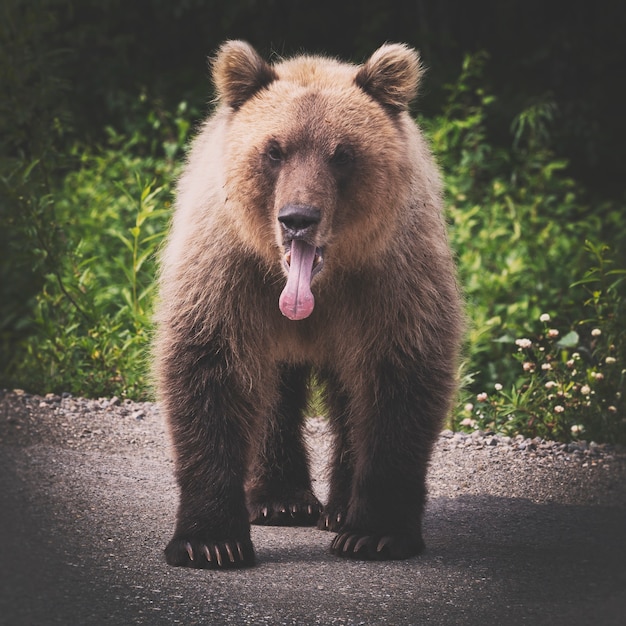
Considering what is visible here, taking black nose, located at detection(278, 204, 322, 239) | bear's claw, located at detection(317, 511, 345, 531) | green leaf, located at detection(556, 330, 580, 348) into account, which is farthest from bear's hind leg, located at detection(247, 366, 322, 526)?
green leaf, located at detection(556, 330, 580, 348)

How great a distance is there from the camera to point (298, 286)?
4129 millimetres

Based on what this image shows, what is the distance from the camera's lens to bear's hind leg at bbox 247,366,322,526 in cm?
516

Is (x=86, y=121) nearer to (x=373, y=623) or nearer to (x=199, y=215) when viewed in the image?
(x=199, y=215)

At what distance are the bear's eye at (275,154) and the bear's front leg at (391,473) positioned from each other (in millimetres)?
933

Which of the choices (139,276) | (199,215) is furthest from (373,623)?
(139,276)

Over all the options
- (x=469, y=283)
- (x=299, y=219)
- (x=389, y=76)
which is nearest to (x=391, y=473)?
(x=299, y=219)

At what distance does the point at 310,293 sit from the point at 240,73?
0.91 meters

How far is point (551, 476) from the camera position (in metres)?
5.62

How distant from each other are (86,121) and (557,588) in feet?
26.7

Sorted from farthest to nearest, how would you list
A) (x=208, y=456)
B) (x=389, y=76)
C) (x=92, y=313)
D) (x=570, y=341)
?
(x=92, y=313)
(x=570, y=341)
(x=389, y=76)
(x=208, y=456)

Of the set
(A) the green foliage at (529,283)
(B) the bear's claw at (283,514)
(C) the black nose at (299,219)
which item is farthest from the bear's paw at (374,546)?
(A) the green foliage at (529,283)

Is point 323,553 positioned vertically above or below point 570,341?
below

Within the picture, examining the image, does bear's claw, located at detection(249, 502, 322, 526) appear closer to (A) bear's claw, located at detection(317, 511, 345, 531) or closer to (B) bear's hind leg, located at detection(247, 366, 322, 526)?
(B) bear's hind leg, located at detection(247, 366, 322, 526)

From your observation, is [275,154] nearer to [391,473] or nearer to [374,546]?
[391,473]
